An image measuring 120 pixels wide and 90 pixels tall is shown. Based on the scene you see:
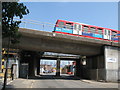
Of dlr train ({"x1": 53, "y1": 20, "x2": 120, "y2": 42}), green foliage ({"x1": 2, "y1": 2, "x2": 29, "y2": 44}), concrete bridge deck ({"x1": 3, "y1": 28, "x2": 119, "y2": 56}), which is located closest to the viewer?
green foliage ({"x1": 2, "y1": 2, "x2": 29, "y2": 44})

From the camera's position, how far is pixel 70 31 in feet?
96.4

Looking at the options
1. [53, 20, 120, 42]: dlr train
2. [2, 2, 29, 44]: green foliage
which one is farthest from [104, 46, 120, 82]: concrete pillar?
[2, 2, 29, 44]: green foliage

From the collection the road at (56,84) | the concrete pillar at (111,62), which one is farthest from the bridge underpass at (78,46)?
the road at (56,84)

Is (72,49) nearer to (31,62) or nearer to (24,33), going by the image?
(24,33)

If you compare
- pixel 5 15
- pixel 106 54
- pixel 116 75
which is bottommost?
pixel 116 75

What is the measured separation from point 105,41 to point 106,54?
6.87ft

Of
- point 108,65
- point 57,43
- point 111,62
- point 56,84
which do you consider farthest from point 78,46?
point 56,84

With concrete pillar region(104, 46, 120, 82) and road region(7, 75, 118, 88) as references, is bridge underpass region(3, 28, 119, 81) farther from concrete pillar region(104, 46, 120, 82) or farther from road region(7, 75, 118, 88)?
road region(7, 75, 118, 88)

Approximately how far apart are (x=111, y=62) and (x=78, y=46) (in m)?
5.85

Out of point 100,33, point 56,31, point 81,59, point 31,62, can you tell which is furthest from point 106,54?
point 31,62

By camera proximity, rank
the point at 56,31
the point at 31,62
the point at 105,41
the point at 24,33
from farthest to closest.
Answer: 1. the point at 31,62
2. the point at 105,41
3. the point at 56,31
4. the point at 24,33

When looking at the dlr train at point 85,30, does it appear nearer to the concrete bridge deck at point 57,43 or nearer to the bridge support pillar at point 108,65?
the concrete bridge deck at point 57,43

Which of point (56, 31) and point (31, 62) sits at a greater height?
point (56, 31)

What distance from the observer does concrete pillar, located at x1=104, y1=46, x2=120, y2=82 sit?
28094 millimetres
